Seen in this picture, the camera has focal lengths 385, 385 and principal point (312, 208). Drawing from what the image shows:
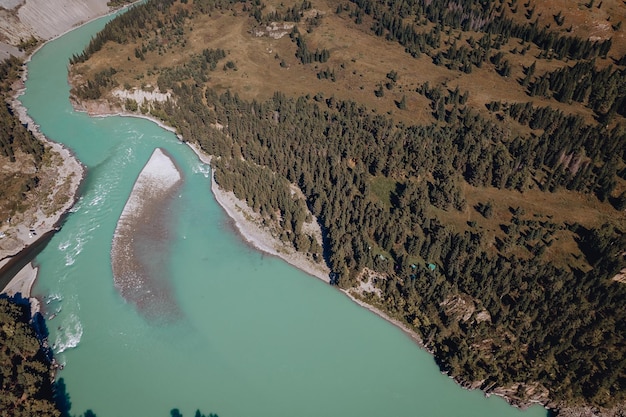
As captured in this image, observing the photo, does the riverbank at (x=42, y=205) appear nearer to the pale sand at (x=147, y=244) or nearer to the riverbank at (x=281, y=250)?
the pale sand at (x=147, y=244)

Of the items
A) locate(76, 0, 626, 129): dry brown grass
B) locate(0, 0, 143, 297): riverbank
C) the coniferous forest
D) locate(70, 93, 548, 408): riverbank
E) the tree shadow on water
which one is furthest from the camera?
locate(76, 0, 626, 129): dry brown grass

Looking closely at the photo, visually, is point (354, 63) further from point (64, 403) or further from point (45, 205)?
point (64, 403)

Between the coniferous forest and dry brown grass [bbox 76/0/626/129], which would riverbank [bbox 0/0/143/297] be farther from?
dry brown grass [bbox 76/0/626/129]

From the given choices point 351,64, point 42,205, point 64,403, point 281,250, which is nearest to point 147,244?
point 281,250

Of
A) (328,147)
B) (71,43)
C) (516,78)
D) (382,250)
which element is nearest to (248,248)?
(382,250)

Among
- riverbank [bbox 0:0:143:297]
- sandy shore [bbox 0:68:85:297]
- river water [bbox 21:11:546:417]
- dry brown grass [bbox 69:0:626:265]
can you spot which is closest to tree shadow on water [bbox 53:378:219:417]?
river water [bbox 21:11:546:417]

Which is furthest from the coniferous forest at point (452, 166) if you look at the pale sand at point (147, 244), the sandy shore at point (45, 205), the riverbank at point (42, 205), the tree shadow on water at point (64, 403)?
the tree shadow on water at point (64, 403)

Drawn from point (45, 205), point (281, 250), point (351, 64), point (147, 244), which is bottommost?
point (281, 250)
